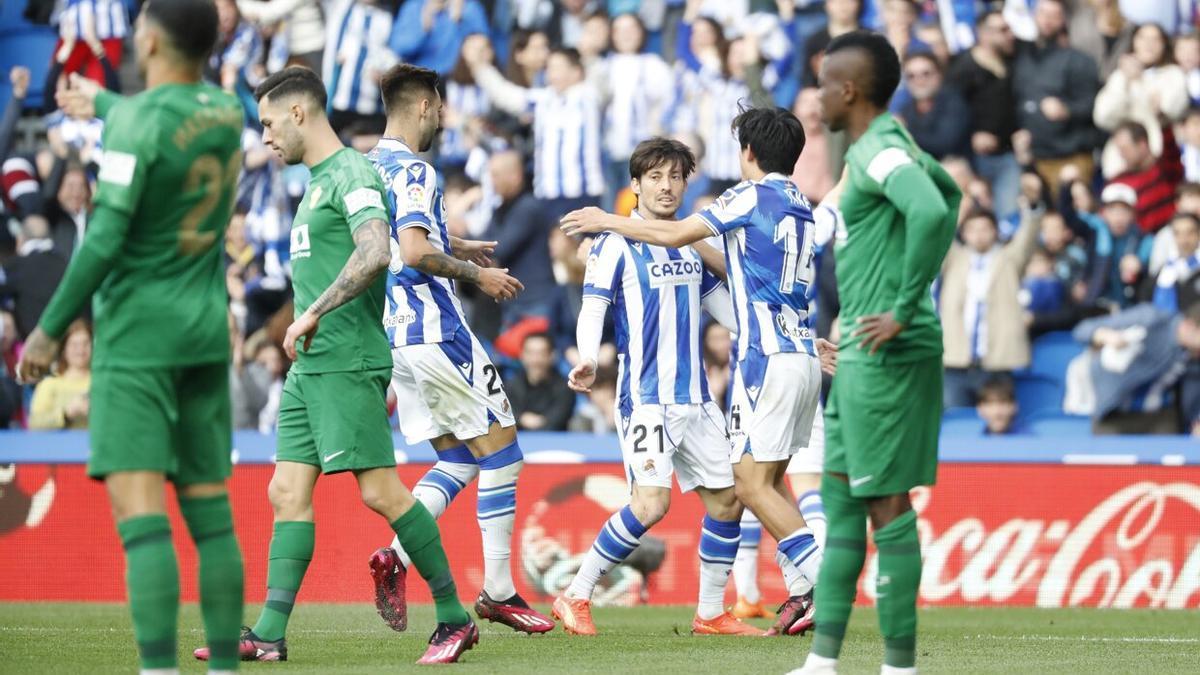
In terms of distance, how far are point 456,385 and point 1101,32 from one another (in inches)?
398

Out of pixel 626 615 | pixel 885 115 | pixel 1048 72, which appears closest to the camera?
pixel 885 115

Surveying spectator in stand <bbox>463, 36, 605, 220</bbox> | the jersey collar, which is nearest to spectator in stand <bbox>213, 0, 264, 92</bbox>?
spectator in stand <bbox>463, 36, 605, 220</bbox>

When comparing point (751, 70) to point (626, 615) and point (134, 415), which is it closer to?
point (626, 615)

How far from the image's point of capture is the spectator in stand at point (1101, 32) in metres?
16.8

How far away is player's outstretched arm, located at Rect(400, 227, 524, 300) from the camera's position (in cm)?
848

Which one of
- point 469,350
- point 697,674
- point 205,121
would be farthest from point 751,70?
point 205,121

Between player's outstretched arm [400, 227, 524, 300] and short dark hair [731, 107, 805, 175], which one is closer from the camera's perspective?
player's outstretched arm [400, 227, 524, 300]

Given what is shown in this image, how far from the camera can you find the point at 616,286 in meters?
9.52

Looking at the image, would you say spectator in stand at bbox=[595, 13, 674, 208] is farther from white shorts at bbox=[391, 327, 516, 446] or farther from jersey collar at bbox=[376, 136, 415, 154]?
jersey collar at bbox=[376, 136, 415, 154]

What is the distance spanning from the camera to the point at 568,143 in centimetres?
1697

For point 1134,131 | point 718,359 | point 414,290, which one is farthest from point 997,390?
point 414,290

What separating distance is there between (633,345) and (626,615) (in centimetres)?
267

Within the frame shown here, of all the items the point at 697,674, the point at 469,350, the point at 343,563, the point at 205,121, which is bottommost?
the point at 343,563

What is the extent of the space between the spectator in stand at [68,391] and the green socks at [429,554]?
7741mm
